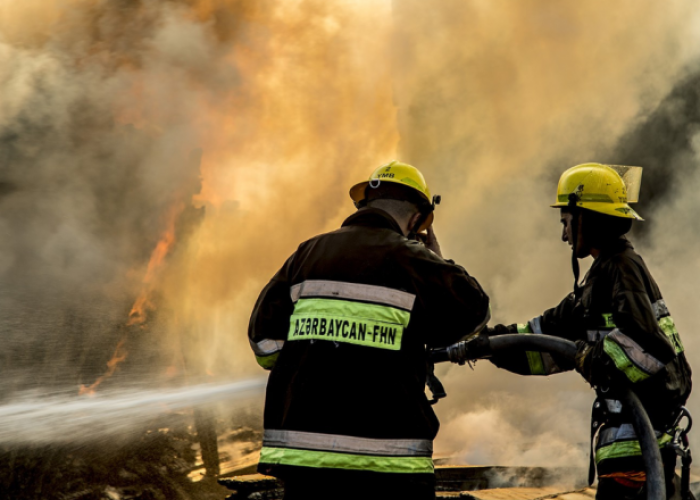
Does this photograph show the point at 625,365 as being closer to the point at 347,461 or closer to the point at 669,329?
the point at 669,329

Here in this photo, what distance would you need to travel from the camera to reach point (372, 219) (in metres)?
2.48

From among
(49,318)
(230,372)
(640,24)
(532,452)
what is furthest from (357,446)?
(230,372)

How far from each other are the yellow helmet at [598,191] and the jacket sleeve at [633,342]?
0.54 m

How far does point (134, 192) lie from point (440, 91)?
5.49 m

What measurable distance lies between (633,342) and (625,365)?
3.8 inches

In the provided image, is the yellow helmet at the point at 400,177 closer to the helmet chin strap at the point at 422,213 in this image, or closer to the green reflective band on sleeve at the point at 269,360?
the helmet chin strap at the point at 422,213

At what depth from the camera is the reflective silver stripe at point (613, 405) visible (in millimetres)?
2846

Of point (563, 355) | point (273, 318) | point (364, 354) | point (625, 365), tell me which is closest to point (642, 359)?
point (625, 365)

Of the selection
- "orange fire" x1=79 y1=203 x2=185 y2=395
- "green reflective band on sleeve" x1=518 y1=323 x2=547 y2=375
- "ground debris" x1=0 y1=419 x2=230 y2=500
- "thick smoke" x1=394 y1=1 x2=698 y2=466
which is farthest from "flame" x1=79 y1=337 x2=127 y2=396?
"green reflective band on sleeve" x1=518 y1=323 x2=547 y2=375

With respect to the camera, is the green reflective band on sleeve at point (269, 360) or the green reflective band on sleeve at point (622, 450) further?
the green reflective band on sleeve at point (622, 450)

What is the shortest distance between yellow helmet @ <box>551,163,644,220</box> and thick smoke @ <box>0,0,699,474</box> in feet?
14.7

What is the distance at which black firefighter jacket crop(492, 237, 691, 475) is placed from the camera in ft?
8.42

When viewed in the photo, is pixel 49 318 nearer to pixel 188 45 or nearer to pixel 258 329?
pixel 188 45

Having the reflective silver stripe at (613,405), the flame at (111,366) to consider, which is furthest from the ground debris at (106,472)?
the reflective silver stripe at (613,405)
